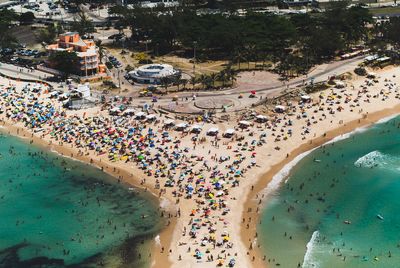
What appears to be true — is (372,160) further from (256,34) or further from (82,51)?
(82,51)

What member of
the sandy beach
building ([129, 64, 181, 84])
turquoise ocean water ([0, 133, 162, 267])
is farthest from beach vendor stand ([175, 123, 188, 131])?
building ([129, 64, 181, 84])

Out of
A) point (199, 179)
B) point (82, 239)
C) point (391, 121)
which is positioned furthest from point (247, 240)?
point (391, 121)

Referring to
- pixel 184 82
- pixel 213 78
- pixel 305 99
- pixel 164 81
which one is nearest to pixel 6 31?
pixel 164 81

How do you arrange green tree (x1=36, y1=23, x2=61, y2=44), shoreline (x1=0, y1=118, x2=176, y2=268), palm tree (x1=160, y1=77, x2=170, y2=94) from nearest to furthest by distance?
shoreline (x1=0, y1=118, x2=176, y2=268) → palm tree (x1=160, y1=77, x2=170, y2=94) → green tree (x1=36, y1=23, x2=61, y2=44)

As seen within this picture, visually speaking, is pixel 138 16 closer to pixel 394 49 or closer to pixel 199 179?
pixel 394 49

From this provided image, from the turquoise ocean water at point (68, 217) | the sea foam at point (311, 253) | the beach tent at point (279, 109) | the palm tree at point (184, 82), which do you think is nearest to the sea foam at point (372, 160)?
the beach tent at point (279, 109)

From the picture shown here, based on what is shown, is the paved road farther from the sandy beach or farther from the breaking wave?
the breaking wave
